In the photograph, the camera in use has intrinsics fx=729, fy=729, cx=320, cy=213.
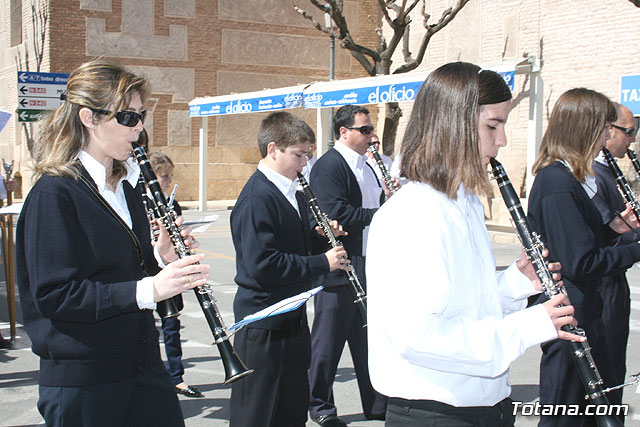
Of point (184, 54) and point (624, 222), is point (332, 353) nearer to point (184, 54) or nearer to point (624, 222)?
point (624, 222)

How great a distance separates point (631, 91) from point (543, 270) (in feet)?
42.5

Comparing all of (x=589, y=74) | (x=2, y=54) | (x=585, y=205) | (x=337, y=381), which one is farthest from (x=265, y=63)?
(x=585, y=205)

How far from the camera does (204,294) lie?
309 centimetres

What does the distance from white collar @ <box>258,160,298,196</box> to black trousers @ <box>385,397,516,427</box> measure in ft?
6.64

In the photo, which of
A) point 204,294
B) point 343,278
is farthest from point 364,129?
point 204,294

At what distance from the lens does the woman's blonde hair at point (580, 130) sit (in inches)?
143

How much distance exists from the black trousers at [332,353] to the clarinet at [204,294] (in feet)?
6.58

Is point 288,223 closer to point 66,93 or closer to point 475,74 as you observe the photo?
point 66,93

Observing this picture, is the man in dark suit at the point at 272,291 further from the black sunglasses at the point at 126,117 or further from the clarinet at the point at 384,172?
the clarinet at the point at 384,172

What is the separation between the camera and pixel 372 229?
212cm

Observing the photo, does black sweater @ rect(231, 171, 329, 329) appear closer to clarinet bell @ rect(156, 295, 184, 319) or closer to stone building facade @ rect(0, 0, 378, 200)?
clarinet bell @ rect(156, 295, 184, 319)

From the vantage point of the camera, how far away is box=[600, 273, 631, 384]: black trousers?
375cm

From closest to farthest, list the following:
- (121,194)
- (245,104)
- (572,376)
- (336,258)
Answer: (121,194), (572,376), (336,258), (245,104)

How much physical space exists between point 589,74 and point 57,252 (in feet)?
60.1
